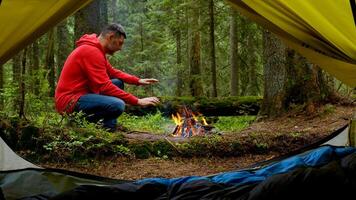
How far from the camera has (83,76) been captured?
204 inches

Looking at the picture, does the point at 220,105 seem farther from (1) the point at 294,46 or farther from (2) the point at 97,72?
(1) the point at 294,46

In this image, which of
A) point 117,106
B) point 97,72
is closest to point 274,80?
point 117,106

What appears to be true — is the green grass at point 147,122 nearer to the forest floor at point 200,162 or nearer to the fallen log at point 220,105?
the fallen log at point 220,105

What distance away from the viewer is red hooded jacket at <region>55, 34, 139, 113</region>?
4961mm

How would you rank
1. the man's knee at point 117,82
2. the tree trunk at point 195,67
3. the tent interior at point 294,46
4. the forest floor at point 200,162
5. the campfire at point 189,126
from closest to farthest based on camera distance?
the tent interior at point 294,46
the forest floor at point 200,162
the man's knee at point 117,82
the campfire at point 189,126
the tree trunk at point 195,67

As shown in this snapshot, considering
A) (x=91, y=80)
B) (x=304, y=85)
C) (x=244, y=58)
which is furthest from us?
(x=244, y=58)

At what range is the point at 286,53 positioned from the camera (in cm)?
615

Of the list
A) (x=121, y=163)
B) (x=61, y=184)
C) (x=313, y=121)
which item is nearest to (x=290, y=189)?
(x=61, y=184)

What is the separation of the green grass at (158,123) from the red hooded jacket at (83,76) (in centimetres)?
191

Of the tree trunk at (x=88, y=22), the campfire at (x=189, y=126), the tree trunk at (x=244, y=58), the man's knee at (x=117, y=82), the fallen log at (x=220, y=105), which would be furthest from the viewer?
the tree trunk at (x=244, y=58)

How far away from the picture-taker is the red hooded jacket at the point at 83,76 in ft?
16.3

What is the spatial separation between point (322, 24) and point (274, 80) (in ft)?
10.8

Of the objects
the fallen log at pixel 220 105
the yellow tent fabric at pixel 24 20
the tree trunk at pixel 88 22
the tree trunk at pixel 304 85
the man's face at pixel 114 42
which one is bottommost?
the fallen log at pixel 220 105

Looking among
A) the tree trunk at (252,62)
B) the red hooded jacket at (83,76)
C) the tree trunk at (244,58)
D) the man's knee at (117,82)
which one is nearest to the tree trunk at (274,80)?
the man's knee at (117,82)
